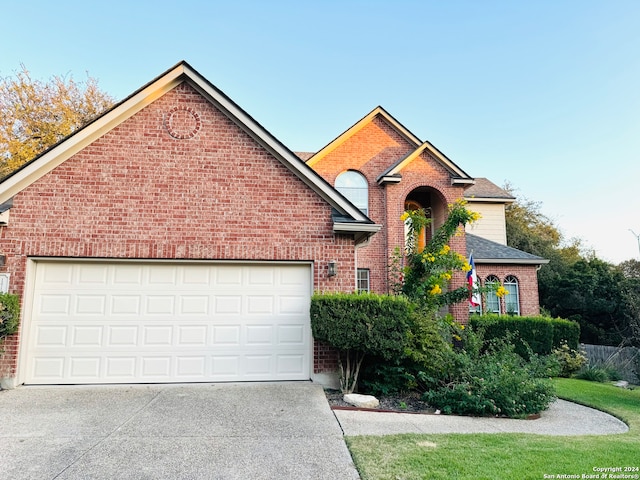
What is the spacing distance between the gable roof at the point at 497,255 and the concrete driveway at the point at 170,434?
1229cm

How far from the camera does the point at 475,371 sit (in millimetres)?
7523

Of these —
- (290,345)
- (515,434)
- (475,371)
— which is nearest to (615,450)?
(515,434)

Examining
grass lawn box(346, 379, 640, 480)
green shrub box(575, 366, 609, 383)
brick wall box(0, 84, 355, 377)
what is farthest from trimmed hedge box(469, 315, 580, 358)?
brick wall box(0, 84, 355, 377)

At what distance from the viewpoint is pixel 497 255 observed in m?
17.3

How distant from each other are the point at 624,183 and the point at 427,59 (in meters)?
12.0

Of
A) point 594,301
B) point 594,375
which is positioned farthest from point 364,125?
point 594,301

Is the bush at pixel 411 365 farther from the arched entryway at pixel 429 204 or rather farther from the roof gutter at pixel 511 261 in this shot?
the roof gutter at pixel 511 261

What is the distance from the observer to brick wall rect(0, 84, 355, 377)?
7801 millimetres

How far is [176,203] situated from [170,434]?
4.68m

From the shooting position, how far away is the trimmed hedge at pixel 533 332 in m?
13.7

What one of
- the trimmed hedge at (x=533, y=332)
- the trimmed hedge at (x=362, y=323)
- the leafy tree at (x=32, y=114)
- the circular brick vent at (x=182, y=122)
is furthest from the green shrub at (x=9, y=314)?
the leafy tree at (x=32, y=114)

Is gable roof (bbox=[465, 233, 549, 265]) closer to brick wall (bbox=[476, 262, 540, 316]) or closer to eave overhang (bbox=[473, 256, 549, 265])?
eave overhang (bbox=[473, 256, 549, 265])

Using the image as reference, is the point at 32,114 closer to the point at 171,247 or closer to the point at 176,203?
the point at 176,203

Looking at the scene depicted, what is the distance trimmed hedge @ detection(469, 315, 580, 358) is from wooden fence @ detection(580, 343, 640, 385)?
41.0 inches
